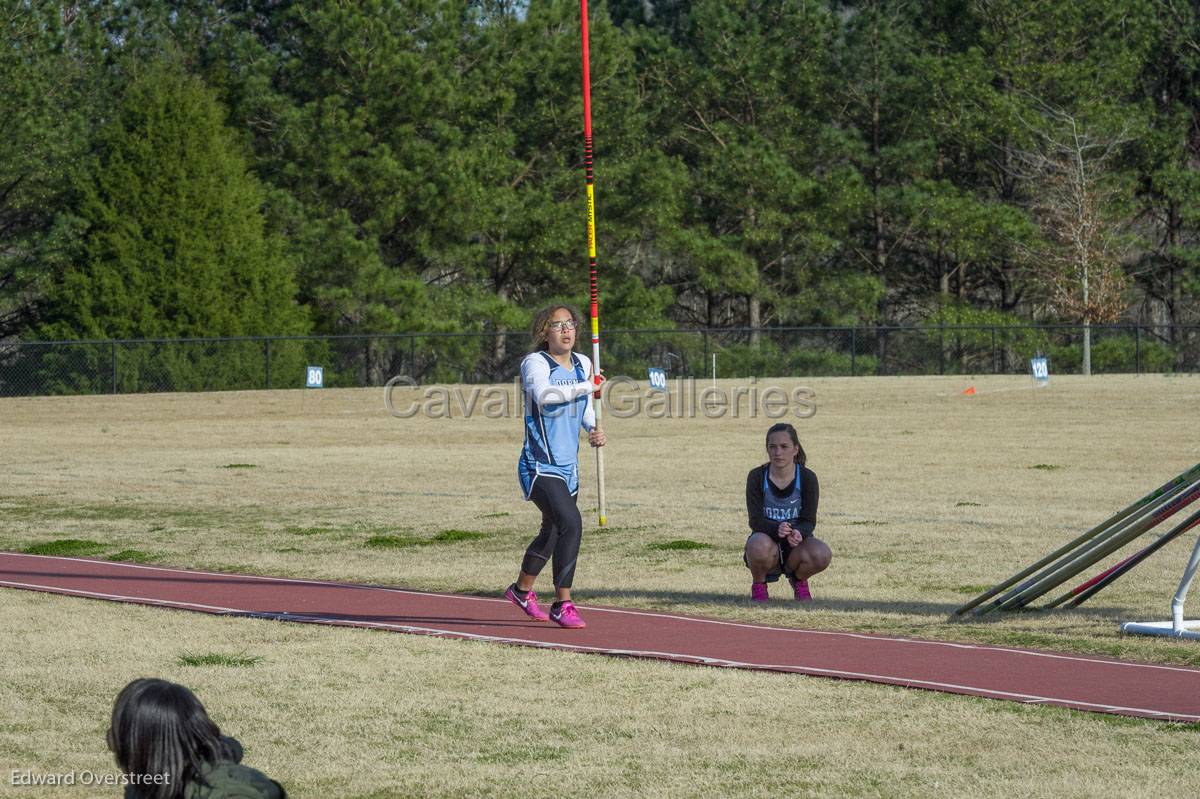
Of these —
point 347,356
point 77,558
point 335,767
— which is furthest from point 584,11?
point 347,356

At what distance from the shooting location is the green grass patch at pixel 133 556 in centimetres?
1396

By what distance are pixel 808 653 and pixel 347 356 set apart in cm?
4344

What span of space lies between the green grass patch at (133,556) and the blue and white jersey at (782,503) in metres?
5.83

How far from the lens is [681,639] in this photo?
970cm

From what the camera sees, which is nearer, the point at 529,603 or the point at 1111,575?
the point at 1111,575

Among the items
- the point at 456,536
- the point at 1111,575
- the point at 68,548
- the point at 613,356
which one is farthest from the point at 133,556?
the point at 613,356

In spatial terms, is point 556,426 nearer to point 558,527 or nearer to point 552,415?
point 552,415

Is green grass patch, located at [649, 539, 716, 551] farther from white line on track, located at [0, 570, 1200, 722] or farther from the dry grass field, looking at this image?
white line on track, located at [0, 570, 1200, 722]

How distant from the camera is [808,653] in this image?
913 centimetres

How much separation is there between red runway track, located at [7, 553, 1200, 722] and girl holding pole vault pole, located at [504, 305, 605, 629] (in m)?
0.58

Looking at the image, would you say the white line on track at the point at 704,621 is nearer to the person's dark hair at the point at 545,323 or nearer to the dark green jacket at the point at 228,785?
the person's dark hair at the point at 545,323

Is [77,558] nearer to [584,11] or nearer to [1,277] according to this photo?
[584,11]

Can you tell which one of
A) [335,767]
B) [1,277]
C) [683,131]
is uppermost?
[683,131]

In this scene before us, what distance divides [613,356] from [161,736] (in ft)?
160
